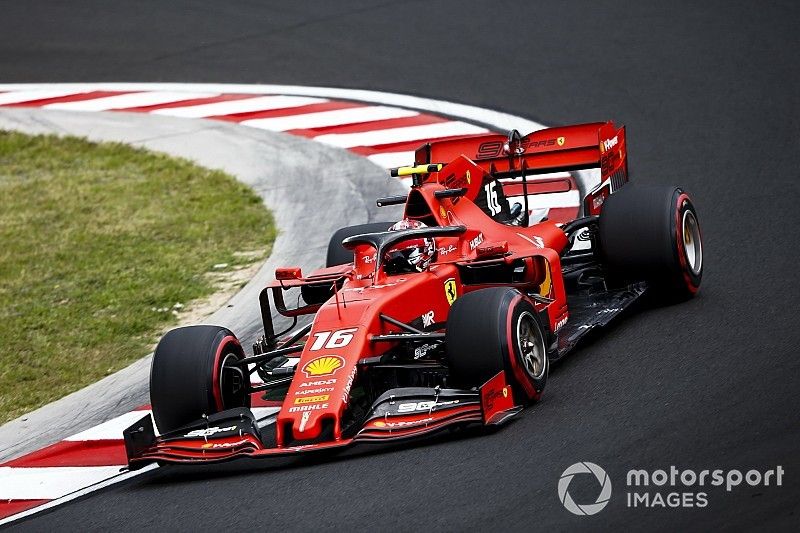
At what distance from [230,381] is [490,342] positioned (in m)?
1.60

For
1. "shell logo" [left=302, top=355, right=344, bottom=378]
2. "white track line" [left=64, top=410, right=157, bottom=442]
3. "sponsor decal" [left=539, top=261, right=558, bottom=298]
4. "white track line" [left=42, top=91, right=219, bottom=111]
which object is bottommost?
"white track line" [left=64, top=410, right=157, bottom=442]

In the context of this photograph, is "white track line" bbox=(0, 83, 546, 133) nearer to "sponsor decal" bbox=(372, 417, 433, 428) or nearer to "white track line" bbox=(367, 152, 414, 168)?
"white track line" bbox=(367, 152, 414, 168)

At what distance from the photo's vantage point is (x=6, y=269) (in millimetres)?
11977

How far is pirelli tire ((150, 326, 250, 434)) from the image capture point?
7.26 meters

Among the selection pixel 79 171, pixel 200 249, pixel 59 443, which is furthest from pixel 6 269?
pixel 59 443

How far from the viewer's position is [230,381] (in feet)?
24.7

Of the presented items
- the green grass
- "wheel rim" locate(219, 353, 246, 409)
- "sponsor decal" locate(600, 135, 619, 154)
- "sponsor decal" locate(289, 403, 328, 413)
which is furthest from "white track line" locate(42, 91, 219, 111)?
"sponsor decal" locate(289, 403, 328, 413)

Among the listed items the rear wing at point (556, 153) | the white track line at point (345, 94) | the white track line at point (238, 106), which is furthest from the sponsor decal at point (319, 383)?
the white track line at point (238, 106)

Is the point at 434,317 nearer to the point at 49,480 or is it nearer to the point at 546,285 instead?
the point at 546,285

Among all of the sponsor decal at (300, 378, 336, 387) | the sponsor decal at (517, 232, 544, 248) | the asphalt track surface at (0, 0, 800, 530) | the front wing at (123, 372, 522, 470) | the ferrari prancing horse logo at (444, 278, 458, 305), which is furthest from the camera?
the sponsor decal at (517, 232, 544, 248)

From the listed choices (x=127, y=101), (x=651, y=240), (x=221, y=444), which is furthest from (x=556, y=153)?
(x=127, y=101)

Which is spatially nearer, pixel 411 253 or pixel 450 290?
pixel 450 290

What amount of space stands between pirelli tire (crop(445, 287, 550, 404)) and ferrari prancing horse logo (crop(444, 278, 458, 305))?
0.71m

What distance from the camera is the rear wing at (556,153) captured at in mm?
9648
